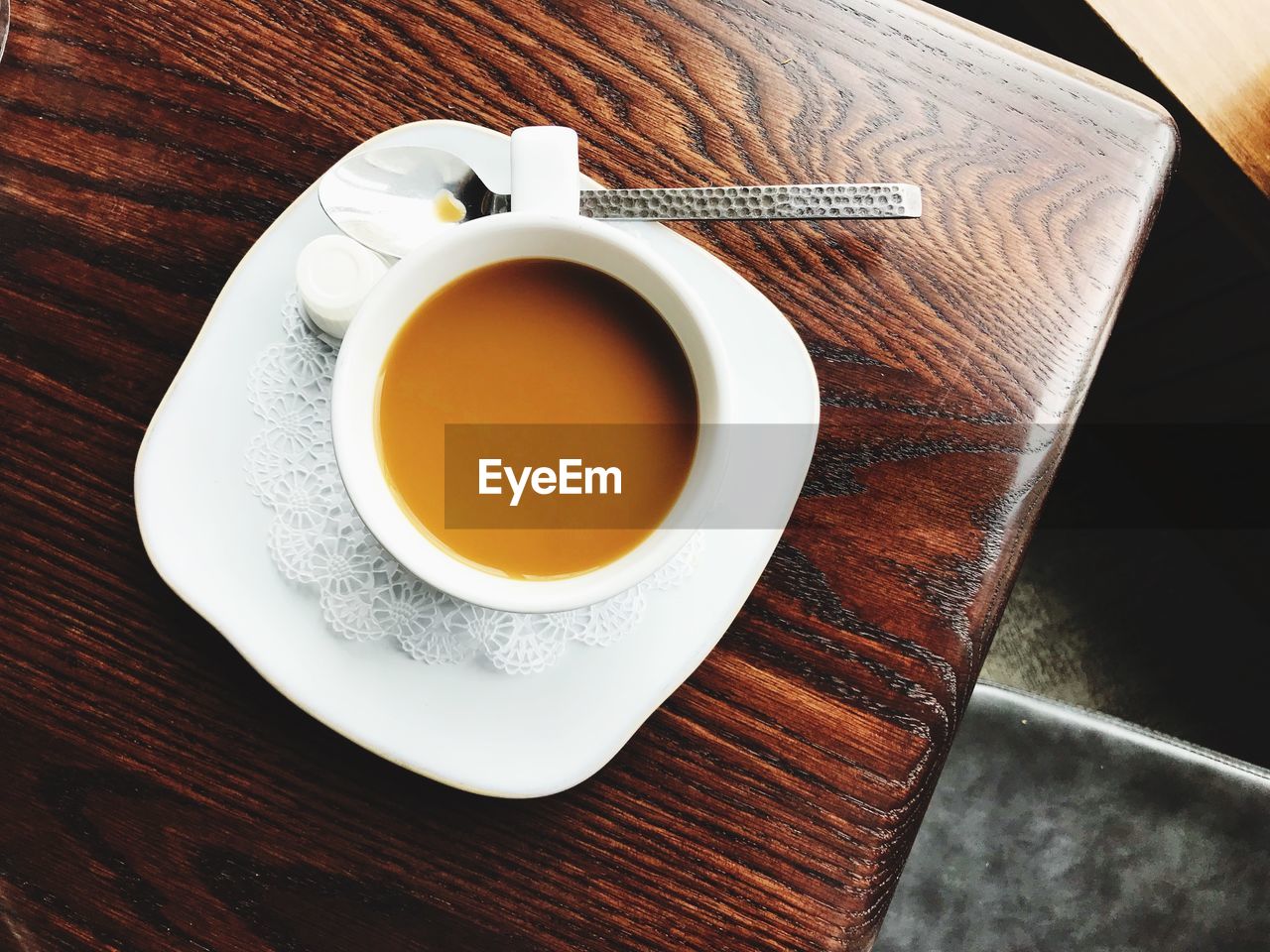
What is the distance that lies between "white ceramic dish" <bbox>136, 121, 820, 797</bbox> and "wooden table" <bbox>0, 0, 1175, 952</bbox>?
0.05 metres

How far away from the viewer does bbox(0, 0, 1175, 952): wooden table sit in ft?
2.39

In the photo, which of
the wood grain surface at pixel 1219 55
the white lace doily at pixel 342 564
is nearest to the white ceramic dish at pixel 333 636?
the white lace doily at pixel 342 564

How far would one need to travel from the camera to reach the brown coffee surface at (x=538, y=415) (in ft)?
2.22

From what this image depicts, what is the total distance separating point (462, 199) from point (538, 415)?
18 centimetres

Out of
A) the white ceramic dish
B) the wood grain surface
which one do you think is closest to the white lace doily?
the white ceramic dish

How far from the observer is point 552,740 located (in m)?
0.71

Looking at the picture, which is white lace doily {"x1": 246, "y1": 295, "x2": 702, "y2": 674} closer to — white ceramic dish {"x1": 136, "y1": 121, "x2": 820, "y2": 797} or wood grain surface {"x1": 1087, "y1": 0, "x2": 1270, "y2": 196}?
white ceramic dish {"x1": 136, "y1": 121, "x2": 820, "y2": 797}

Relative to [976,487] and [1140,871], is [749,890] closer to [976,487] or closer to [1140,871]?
[976,487]

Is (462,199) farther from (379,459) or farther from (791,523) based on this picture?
(791,523)

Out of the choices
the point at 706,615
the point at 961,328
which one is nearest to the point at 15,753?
the point at 706,615

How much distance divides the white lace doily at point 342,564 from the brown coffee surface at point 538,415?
5cm

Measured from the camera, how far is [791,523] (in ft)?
2.48

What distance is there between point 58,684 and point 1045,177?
0.90 m

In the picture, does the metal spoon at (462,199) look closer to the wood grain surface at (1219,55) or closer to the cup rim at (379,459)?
the cup rim at (379,459)
